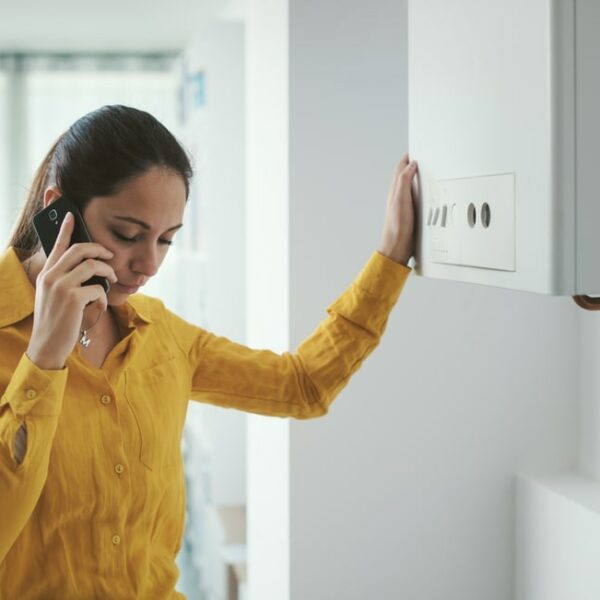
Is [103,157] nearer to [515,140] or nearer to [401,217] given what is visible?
[401,217]

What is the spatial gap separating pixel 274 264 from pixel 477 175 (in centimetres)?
90

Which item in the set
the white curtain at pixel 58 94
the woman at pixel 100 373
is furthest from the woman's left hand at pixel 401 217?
the white curtain at pixel 58 94

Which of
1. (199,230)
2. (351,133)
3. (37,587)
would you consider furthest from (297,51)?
(199,230)

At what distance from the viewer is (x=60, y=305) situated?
3.05ft

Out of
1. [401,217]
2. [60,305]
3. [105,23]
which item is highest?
[105,23]

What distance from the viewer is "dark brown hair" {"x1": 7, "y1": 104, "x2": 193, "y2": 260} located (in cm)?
106

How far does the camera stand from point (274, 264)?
1784mm

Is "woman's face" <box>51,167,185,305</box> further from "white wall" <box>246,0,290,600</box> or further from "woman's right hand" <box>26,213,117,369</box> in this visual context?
"white wall" <box>246,0,290,600</box>

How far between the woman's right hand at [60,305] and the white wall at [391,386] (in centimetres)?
72

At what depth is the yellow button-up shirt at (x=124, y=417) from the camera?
95cm

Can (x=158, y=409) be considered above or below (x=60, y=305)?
below

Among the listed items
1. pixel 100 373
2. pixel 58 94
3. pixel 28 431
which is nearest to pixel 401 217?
pixel 100 373

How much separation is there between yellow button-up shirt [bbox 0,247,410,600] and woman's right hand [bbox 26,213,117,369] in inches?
0.7

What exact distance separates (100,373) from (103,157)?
10.3 inches
